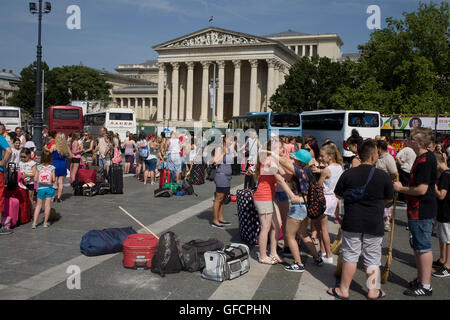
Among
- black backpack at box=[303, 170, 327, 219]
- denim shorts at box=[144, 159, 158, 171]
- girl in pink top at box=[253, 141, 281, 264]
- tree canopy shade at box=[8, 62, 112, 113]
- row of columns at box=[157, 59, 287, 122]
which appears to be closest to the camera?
black backpack at box=[303, 170, 327, 219]

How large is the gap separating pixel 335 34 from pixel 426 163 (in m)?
103

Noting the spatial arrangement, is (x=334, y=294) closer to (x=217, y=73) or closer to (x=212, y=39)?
(x=212, y=39)

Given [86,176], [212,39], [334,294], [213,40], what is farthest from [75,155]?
[212,39]

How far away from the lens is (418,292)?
203 inches

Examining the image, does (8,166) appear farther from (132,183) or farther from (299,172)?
(132,183)

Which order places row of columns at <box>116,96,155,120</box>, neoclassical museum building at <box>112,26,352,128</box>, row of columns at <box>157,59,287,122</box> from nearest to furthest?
1. row of columns at <box>157,59,287,122</box>
2. neoclassical museum building at <box>112,26,352,128</box>
3. row of columns at <box>116,96,155,120</box>

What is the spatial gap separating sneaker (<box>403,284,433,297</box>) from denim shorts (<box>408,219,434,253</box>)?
1.53 feet

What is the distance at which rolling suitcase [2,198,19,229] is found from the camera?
7.84m

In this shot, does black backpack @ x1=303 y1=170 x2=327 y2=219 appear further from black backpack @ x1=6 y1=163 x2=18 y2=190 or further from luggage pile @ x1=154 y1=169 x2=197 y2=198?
luggage pile @ x1=154 y1=169 x2=197 y2=198

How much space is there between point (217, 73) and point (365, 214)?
2911 inches

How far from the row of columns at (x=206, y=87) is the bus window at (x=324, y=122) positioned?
112 ft

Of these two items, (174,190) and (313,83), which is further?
(313,83)

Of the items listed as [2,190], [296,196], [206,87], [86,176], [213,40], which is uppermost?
[213,40]

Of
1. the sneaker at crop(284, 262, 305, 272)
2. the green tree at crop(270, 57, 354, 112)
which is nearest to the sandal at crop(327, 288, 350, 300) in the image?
the sneaker at crop(284, 262, 305, 272)
